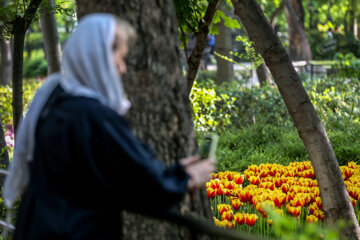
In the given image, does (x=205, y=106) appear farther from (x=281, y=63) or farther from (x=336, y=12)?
(x=336, y=12)

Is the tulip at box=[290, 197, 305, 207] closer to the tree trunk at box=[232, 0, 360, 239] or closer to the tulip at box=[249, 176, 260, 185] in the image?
the tree trunk at box=[232, 0, 360, 239]

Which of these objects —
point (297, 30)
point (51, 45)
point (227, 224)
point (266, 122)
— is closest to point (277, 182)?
point (227, 224)

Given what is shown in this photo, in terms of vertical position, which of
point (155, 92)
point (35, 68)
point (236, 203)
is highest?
point (35, 68)

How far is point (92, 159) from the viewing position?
1.87 m

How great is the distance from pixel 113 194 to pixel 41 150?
0.33 meters

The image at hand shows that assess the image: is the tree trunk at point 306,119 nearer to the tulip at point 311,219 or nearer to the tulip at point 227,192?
the tulip at point 311,219

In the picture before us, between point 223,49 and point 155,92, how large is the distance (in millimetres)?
10061

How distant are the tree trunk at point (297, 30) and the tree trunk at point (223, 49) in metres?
7.83

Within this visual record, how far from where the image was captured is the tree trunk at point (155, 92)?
2330mm

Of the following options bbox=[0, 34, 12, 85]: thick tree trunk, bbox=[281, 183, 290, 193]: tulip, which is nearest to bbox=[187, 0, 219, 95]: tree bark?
bbox=[281, 183, 290, 193]: tulip

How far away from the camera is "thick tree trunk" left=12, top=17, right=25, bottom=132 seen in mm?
5348

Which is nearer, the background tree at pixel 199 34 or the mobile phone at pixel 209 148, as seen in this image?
the mobile phone at pixel 209 148

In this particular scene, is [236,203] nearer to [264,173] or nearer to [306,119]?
[306,119]

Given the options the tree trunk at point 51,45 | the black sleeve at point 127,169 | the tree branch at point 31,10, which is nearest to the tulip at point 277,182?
the tree branch at point 31,10
